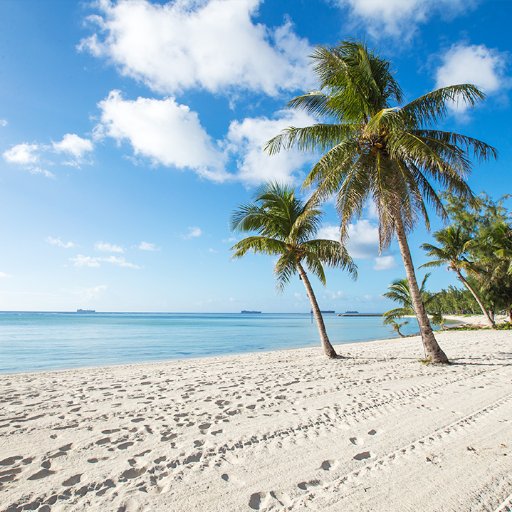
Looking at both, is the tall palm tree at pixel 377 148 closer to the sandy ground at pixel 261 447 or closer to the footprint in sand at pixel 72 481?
the sandy ground at pixel 261 447

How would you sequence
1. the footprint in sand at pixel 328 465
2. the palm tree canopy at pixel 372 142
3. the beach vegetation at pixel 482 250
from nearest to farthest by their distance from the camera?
1. the footprint in sand at pixel 328 465
2. the palm tree canopy at pixel 372 142
3. the beach vegetation at pixel 482 250

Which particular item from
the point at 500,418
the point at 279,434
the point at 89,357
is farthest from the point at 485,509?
the point at 89,357

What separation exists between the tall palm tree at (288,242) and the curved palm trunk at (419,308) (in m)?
2.25

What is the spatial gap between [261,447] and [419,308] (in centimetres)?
704

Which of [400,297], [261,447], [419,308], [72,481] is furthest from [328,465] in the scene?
[400,297]

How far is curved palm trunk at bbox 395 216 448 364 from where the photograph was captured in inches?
338

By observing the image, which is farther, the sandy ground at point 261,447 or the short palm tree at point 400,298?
the short palm tree at point 400,298

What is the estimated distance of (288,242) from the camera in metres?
11.5

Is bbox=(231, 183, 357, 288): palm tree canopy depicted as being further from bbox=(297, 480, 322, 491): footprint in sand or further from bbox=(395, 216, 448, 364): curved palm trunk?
bbox=(297, 480, 322, 491): footprint in sand

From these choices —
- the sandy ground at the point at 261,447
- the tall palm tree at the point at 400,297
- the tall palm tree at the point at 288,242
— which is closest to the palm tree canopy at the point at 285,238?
the tall palm tree at the point at 288,242

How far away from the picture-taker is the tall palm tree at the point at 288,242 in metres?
11.2

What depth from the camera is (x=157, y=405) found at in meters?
5.18

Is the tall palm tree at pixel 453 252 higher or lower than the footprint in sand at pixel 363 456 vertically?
higher

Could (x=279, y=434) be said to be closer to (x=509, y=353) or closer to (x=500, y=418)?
(x=500, y=418)
